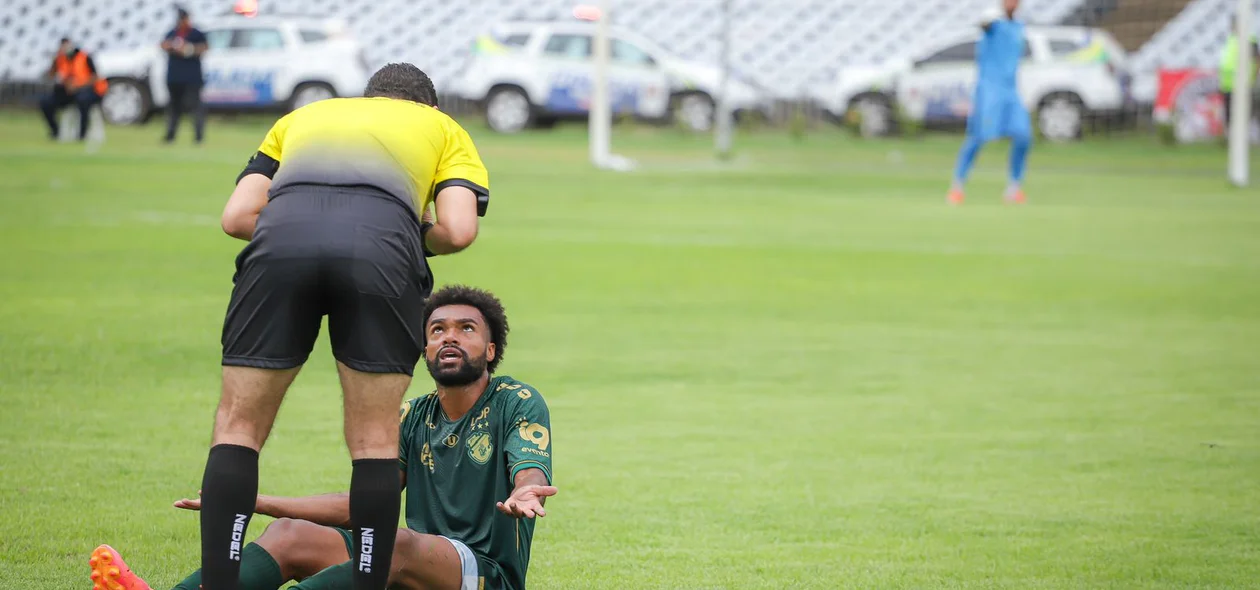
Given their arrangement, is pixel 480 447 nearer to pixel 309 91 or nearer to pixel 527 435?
pixel 527 435

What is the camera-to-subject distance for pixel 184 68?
25.9 m

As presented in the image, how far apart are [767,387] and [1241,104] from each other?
53.4 ft

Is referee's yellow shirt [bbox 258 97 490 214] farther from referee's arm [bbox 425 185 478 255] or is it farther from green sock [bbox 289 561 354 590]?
green sock [bbox 289 561 354 590]

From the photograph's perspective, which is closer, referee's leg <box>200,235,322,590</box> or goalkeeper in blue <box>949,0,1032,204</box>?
referee's leg <box>200,235,322,590</box>

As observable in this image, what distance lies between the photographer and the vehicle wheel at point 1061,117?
103 ft

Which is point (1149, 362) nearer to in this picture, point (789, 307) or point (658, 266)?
point (789, 307)

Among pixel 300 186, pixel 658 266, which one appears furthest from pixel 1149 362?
pixel 300 186

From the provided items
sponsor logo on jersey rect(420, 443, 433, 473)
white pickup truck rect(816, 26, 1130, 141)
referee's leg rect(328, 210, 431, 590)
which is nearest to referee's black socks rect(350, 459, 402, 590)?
referee's leg rect(328, 210, 431, 590)

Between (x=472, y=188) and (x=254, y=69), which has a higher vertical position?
(x=472, y=188)

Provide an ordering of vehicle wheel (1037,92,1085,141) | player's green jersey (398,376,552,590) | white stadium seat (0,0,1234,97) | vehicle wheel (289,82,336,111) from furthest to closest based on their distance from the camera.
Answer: white stadium seat (0,0,1234,97), vehicle wheel (1037,92,1085,141), vehicle wheel (289,82,336,111), player's green jersey (398,376,552,590)

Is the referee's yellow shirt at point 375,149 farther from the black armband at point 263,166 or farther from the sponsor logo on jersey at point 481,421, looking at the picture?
the sponsor logo on jersey at point 481,421

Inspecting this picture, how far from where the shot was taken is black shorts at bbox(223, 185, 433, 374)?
410 cm

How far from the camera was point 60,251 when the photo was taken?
14.1m

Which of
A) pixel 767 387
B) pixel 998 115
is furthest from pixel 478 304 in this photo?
pixel 998 115
